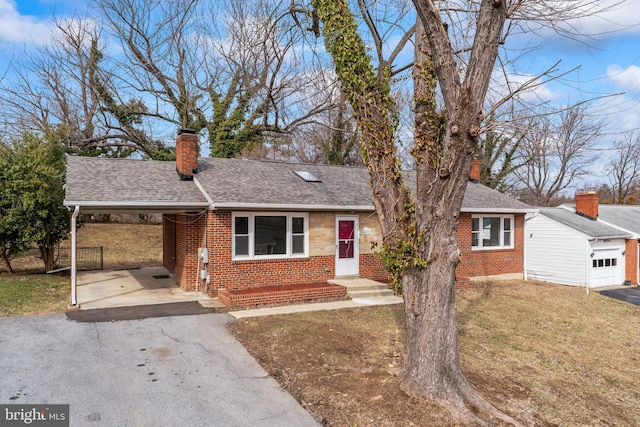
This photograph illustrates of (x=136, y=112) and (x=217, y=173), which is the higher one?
(x=136, y=112)

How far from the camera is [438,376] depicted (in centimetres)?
507

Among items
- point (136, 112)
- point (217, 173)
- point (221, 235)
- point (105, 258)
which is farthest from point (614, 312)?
point (136, 112)

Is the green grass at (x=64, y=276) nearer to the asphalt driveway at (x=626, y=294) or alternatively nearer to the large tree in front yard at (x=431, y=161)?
the large tree in front yard at (x=431, y=161)

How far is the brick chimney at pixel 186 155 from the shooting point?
39.9ft

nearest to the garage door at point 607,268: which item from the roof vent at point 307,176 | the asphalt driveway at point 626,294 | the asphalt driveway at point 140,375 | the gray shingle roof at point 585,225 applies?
the asphalt driveway at point 626,294

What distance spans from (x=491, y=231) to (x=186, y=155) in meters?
11.4

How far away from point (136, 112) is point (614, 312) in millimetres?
24181

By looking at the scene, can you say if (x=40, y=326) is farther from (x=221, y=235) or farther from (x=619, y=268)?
(x=619, y=268)

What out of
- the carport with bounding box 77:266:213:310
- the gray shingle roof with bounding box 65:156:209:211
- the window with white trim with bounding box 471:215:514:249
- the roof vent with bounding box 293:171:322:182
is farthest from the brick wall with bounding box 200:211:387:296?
the window with white trim with bounding box 471:215:514:249

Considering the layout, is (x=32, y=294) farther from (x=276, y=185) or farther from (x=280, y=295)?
(x=276, y=185)

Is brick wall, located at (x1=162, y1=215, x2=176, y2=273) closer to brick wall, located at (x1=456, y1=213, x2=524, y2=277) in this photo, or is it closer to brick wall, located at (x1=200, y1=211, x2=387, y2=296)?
brick wall, located at (x1=200, y1=211, x2=387, y2=296)

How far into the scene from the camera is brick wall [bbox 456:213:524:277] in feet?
49.1
